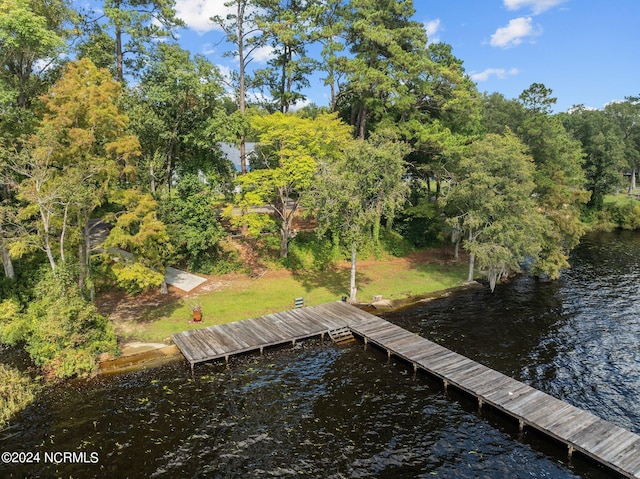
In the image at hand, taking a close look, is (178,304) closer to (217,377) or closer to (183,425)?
(217,377)

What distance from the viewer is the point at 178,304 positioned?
31.2m

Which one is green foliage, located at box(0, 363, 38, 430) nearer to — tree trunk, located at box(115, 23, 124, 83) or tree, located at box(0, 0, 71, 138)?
tree, located at box(0, 0, 71, 138)

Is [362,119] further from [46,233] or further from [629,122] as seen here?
[629,122]

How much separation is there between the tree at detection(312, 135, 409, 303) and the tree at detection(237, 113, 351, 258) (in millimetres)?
3371

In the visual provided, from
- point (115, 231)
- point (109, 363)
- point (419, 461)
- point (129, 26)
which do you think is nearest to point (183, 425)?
point (109, 363)

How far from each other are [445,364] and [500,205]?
15717mm

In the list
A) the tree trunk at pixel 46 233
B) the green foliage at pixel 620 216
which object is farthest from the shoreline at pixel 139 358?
the green foliage at pixel 620 216

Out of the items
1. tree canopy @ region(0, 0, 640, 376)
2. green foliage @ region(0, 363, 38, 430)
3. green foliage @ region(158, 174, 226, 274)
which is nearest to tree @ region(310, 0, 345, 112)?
tree canopy @ region(0, 0, 640, 376)

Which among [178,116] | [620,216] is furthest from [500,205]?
[620,216]

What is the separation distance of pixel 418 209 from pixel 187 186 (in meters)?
24.3

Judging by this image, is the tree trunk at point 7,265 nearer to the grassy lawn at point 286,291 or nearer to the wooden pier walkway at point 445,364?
the grassy lawn at point 286,291

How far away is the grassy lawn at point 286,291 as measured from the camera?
93.0ft

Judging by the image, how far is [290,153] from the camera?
34.9 metres

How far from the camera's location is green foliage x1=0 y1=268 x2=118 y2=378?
864 inches
